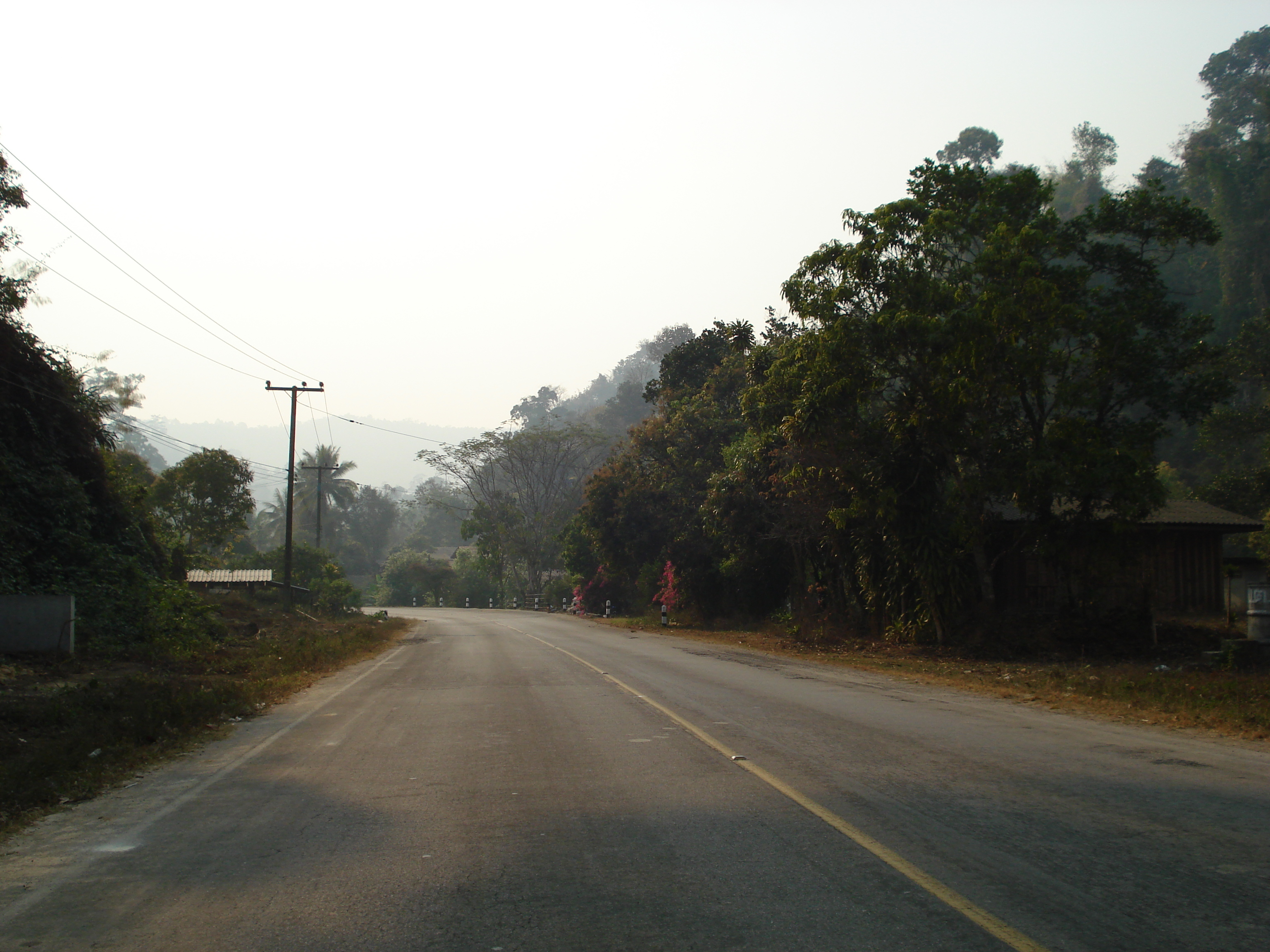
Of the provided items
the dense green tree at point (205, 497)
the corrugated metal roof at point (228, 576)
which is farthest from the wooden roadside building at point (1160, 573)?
the dense green tree at point (205, 497)

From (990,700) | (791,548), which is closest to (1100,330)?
(990,700)

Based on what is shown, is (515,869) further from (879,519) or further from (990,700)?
(879,519)

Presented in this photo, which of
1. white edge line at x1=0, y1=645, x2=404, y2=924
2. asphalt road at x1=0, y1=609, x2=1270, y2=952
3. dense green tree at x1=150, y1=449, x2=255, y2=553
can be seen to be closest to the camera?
asphalt road at x1=0, y1=609, x2=1270, y2=952

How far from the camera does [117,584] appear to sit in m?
22.2

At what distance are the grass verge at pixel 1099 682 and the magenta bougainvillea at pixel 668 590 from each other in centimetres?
1508

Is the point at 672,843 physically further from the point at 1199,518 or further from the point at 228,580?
the point at 228,580

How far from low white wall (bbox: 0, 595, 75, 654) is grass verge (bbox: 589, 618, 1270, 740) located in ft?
50.4

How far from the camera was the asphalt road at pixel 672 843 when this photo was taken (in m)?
4.56

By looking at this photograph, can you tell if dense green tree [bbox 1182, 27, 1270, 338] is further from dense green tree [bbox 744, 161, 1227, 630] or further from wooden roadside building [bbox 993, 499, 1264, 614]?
dense green tree [bbox 744, 161, 1227, 630]

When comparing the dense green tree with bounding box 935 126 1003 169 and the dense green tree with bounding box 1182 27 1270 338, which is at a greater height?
the dense green tree with bounding box 935 126 1003 169

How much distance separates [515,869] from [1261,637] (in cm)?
1530

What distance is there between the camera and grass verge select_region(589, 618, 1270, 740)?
11453 mm

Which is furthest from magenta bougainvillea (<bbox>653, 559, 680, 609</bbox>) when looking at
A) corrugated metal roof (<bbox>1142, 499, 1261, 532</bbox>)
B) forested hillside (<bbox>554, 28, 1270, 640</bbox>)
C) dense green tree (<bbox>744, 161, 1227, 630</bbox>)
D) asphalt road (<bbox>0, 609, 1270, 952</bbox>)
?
asphalt road (<bbox>0, 609, 1270, 952</bbox>)

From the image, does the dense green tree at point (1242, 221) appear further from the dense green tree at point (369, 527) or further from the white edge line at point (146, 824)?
the dense green tree at point (369, 527)
